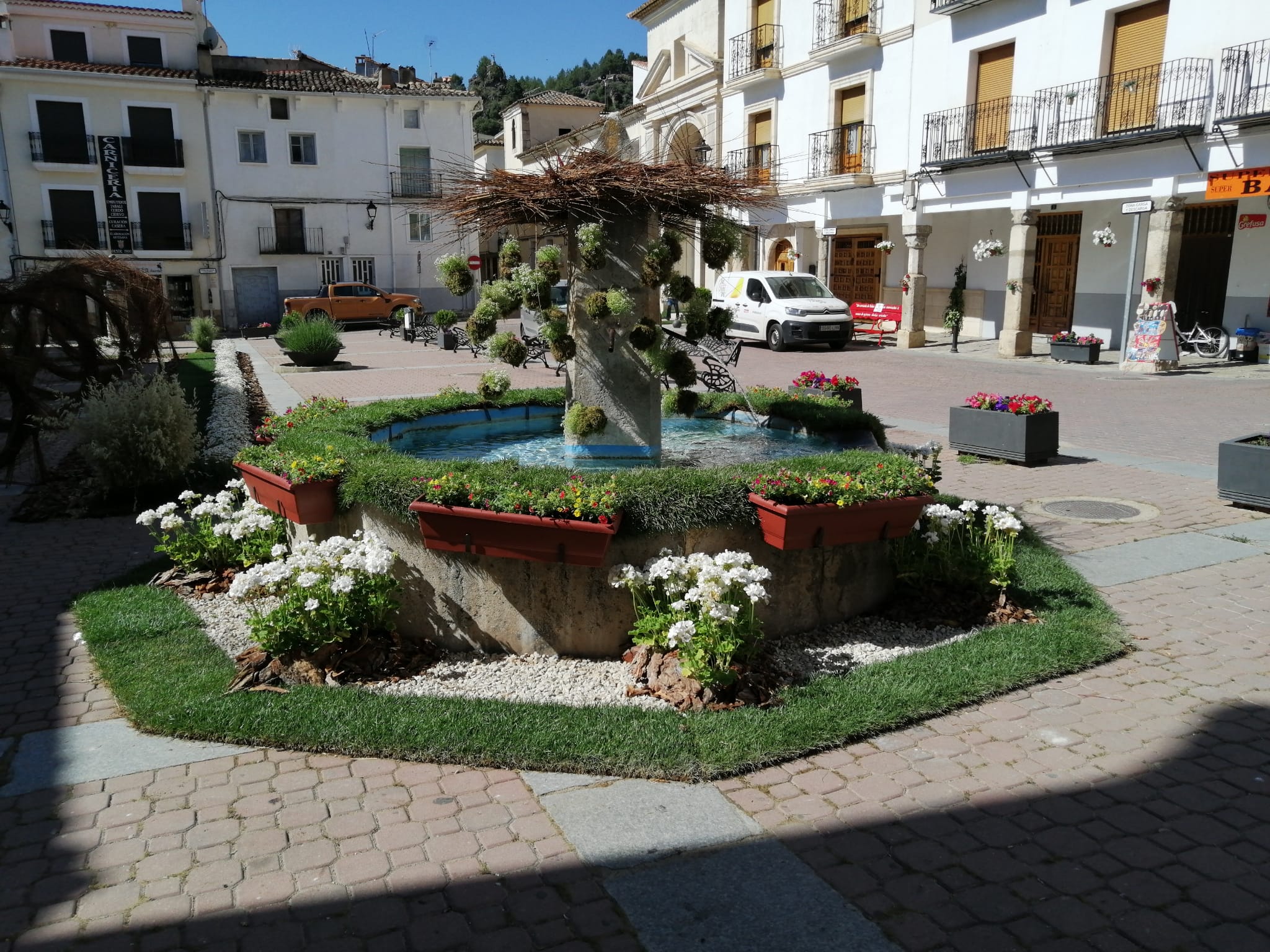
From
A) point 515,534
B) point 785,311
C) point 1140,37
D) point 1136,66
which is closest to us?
point 515,534

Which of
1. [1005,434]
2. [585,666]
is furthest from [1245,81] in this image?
[585,666]

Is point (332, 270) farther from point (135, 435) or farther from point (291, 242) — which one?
point (135, 435)

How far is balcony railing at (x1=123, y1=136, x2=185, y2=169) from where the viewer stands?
115 ft

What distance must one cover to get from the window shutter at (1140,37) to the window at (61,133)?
33460 millimetres

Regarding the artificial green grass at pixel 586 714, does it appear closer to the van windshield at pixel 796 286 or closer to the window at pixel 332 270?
the van windshield at pixel 796 286

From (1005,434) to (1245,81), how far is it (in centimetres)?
1179

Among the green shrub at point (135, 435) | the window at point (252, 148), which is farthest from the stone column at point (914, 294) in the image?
the window at point (252, 148)

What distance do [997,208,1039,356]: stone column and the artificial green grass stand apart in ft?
58.6

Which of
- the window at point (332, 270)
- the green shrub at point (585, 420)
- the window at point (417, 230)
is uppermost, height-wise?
the window at point (417, 230)

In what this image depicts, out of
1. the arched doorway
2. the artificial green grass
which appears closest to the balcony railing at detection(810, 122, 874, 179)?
the arched doorway

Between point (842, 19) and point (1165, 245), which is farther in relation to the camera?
point (842, 19)

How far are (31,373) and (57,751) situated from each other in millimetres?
5954

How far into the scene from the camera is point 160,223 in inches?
1410

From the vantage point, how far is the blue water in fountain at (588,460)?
23.3 feet
